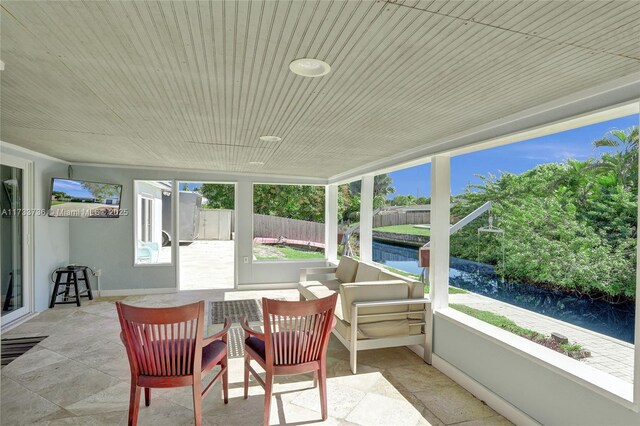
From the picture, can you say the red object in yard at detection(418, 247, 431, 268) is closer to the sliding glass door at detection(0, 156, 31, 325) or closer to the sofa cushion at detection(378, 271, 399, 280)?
the sofa cushion at detection(378, 271, 399, 280)

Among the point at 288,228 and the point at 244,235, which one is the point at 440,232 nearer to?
the point at 244,235

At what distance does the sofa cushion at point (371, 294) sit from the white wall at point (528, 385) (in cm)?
50

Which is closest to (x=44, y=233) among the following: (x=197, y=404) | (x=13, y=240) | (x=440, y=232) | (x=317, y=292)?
(x=13, y=240)

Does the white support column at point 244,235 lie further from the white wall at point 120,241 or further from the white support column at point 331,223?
the white support column at point 331,223

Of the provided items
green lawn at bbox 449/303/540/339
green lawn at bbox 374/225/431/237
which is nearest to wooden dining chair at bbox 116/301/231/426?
green lawn at bbox 449/303/540/339

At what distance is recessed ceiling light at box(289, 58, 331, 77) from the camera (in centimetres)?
169

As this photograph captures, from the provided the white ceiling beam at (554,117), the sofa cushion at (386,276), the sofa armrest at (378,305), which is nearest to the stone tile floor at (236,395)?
the sofa armrest at (378,305)

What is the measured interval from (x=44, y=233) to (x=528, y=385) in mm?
6229

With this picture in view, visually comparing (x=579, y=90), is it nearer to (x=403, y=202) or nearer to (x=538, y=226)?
(x=538, y=226)

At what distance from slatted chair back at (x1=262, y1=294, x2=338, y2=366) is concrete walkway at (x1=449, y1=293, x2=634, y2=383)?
1.90 m

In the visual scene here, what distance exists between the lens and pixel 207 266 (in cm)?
878

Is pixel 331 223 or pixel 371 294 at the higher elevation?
pixel 331 223

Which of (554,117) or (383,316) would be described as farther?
(383,316)

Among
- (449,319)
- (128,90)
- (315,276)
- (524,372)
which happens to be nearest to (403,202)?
(315,276)
